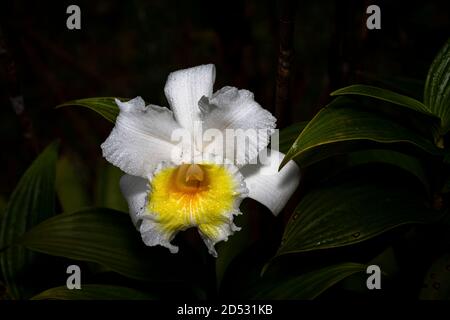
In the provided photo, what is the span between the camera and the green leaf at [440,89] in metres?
1.42

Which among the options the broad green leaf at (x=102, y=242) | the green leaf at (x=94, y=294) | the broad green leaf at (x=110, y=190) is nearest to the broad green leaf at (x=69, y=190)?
the broad green leaf at (x=110, y=190)

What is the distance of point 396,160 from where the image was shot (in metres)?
1.86

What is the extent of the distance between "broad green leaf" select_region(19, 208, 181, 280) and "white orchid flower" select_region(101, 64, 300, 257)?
0.20 metres

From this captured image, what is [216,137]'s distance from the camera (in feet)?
4.70

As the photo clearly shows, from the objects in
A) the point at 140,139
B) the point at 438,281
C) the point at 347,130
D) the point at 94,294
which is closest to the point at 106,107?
the point at 140,139

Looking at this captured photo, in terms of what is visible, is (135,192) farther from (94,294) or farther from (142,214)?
(94,294)

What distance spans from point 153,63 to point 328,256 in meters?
2.43

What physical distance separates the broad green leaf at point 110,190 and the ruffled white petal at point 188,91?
78cm

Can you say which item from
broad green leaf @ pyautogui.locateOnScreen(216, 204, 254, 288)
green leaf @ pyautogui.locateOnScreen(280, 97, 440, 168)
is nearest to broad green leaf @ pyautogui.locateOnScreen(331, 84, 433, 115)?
green leaf @ pyautogui.locateOnScreen(280, 97, 440, 168)

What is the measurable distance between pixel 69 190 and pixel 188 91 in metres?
1.14

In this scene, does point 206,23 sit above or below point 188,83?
above

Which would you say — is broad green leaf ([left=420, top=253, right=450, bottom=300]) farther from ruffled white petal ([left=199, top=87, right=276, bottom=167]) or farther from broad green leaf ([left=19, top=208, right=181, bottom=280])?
broad green leaf ([left=19, top=208, right=181, bottom=280])
